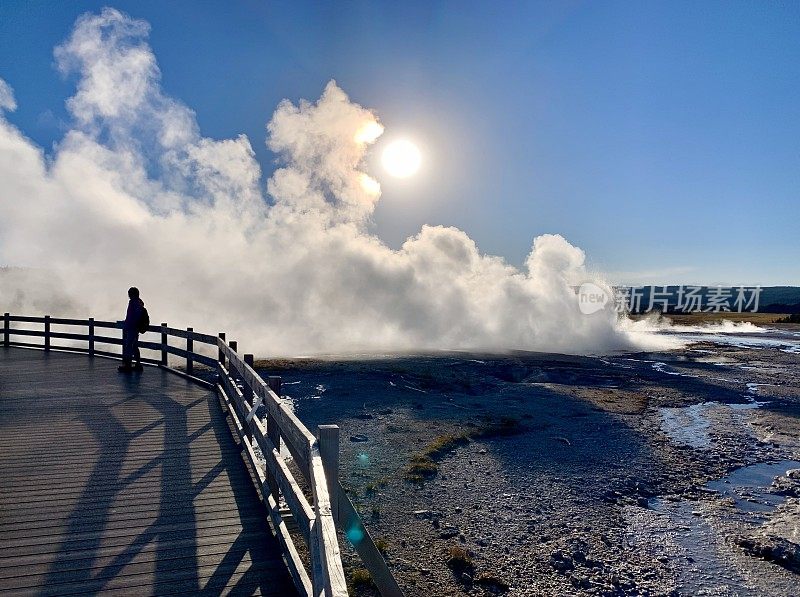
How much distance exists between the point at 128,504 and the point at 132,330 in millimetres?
9419

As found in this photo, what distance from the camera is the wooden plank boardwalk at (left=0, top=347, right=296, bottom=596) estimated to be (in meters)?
4.75

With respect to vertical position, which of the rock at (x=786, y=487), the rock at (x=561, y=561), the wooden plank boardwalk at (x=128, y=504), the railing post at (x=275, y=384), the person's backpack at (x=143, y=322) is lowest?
the rock at (x=561, y=561)

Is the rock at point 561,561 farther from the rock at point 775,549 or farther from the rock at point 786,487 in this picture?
the rock at point 786,487

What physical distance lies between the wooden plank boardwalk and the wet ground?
4.06 m

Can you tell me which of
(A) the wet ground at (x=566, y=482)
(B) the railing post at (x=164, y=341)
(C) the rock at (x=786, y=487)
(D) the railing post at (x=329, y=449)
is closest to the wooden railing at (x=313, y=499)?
(D) the railing post at (x=329, y=449)

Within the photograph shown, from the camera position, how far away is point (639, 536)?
10.6 metres

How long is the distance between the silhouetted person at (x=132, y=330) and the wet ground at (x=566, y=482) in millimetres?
6264

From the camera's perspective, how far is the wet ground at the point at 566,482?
9239 mm

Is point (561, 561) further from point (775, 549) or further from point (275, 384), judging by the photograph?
point (275, 384)

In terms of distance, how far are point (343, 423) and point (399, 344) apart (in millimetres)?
34793

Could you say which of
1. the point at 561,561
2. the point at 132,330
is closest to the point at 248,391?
the point at 561,561

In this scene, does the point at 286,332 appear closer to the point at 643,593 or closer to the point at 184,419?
the point at 184,419

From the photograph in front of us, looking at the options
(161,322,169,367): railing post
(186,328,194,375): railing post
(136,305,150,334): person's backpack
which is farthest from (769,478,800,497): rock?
(136,305,150,334): person's backpack

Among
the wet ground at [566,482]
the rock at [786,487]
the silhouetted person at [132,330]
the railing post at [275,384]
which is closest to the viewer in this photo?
the railing post at [275,384]
